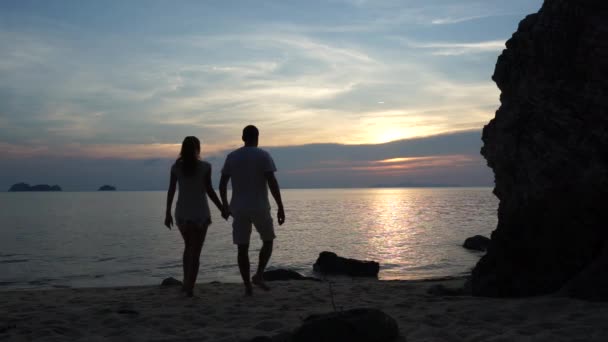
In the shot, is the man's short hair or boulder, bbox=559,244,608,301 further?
the man's short hair

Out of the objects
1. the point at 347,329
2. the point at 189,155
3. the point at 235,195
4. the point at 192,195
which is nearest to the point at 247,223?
the point at 235,195

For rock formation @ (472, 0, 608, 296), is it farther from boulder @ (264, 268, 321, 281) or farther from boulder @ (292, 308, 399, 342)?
boulder @ (264, 268, 321, 281)

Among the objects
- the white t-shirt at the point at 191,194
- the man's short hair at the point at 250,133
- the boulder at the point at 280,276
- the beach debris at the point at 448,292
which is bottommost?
the boulder at the point at 280,276

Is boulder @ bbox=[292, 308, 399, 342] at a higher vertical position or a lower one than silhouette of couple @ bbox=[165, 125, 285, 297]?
lower

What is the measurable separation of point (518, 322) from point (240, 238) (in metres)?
3.90

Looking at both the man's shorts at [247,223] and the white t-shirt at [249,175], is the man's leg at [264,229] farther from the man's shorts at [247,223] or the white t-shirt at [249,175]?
the white t-shirt at [249,175]

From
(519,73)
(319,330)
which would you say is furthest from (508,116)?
(319,330)

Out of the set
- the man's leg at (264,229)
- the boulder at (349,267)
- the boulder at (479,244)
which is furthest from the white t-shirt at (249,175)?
the boulder at (479,244)

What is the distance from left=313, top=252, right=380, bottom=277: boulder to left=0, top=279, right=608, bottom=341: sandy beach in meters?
7.90

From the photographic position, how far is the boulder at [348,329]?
442 centimetres

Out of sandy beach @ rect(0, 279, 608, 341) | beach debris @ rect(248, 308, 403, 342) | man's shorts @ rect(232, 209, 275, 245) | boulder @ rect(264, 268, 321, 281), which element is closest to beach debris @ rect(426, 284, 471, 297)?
sandy beach @ rect(0, 279, 608, 341)

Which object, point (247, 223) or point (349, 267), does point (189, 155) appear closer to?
point (247, 223)

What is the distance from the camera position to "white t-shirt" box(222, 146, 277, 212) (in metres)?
7.16

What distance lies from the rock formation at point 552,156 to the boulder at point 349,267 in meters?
8.48
